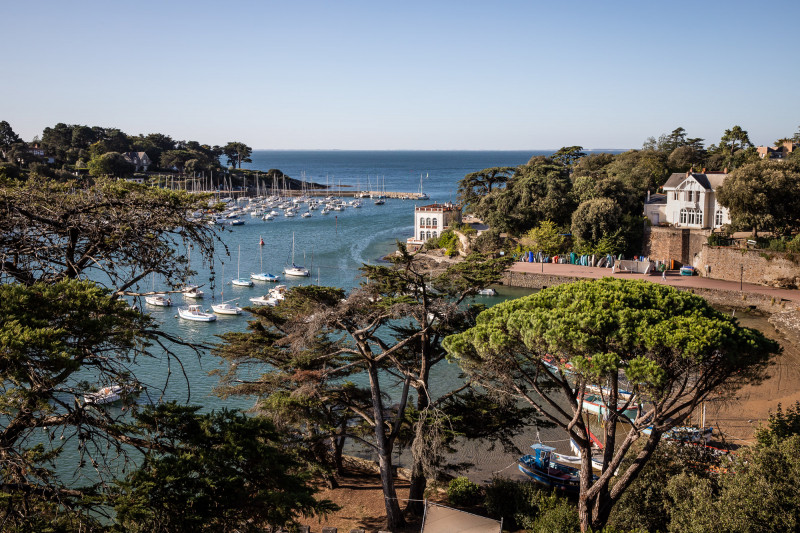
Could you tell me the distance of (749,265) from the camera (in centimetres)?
3797

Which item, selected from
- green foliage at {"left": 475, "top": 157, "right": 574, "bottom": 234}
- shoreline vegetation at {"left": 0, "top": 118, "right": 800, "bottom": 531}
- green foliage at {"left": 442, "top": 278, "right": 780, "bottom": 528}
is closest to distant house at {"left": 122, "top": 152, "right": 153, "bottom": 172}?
green foliage at {"left": 475, "top": 157, "right": 574, "bottom": 234}

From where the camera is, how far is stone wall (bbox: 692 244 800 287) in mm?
36219

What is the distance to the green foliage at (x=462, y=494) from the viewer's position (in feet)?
47.2

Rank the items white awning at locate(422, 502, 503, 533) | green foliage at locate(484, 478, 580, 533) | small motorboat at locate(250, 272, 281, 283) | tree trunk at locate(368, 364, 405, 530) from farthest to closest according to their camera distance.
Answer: small motorboat at locate(250, 272, 281, 283) → tree trunk at locate(368, 364, 405, 530) → green foliage at locate(484, 478, 580, 533) → white awning at locate(422, 502, 503, 533)

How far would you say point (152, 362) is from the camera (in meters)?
27.0

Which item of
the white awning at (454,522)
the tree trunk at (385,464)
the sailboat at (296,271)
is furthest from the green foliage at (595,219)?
the white awning at (454,522)

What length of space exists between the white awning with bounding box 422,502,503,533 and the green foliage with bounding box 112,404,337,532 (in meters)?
3.95

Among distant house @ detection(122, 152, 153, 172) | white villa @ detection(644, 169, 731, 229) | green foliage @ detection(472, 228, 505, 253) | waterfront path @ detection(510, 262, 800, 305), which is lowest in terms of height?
waterfront path @ detection(510, 262, 800, 305)

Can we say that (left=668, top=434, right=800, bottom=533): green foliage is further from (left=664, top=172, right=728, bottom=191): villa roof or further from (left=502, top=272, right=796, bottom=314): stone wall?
(left=664, top=172, right=728, bottom=191): villa roof

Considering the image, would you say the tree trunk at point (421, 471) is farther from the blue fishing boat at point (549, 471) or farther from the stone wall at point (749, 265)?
the stone wall at point (749, 265)

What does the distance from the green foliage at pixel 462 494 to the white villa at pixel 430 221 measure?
41034 millimetres

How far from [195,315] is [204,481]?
2835cm

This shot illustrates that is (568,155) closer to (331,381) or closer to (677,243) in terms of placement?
(677,243)

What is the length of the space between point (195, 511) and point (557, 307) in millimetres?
7428
